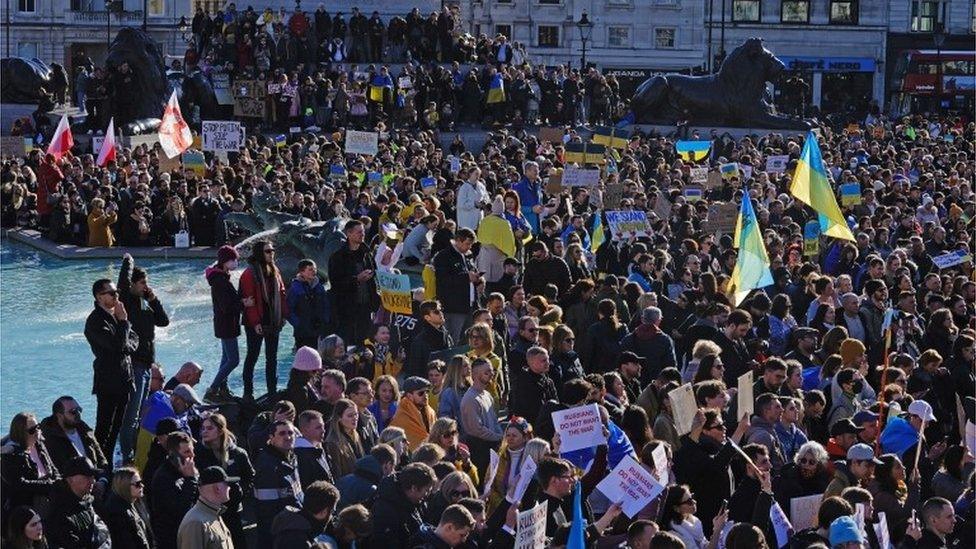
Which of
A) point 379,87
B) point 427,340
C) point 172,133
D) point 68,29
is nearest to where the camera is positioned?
point 427,340

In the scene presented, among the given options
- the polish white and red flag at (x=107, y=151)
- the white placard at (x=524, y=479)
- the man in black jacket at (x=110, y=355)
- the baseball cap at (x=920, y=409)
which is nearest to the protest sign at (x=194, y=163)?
the polish white and red flag at (x=107, y=151)

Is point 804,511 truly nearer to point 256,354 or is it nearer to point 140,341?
point 140,341

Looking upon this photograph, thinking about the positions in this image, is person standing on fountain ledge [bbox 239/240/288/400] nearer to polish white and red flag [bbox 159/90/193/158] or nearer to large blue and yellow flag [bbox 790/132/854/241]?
large blue and yellow flag [bbox 790/132/854/241]

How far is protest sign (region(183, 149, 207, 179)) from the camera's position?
96.8 feet

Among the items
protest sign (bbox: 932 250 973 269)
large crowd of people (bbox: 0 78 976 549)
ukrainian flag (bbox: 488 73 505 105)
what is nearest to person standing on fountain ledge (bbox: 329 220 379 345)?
large crowd of people (bbox: 0 78 976 549)

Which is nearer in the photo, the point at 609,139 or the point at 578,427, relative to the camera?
the point at 578,427

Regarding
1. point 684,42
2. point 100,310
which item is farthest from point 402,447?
point 684,42

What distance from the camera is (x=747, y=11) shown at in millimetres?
78062

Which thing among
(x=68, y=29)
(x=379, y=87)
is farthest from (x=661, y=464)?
(x=68, y=29)

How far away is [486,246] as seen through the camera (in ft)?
62.2

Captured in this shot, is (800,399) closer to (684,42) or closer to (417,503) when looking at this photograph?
(417,503)

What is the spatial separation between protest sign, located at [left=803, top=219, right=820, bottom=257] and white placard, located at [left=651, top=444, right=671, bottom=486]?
10869 millimetres

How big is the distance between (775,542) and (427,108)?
1237 inches

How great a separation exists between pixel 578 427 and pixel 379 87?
98.5 feet
